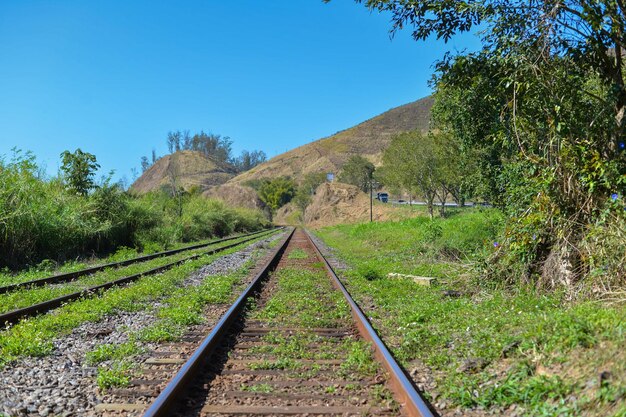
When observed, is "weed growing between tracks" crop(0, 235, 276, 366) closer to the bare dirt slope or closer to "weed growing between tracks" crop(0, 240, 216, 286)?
"weed growing between tracks" crop(0, 240, 216, 286)

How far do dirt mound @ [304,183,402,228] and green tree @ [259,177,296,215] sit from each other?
34.7 meters

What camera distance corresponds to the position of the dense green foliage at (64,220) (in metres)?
15.3

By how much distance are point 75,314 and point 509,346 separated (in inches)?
246

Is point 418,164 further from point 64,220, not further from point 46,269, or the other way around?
point 46,269

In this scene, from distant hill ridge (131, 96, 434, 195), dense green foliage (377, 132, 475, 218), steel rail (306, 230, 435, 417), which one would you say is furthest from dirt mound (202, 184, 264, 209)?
steel rail (306, 230, 435, 417)

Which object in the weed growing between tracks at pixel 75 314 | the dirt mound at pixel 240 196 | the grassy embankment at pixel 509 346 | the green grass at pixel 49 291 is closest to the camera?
the grassy embankment at pixel 509 346

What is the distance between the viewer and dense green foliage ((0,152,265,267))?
15.3 meters

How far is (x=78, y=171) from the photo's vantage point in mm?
22375

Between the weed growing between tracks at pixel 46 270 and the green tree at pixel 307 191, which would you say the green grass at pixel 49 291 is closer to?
the weed growing between tracks at pixel 46 270

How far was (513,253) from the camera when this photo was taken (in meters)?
7.64

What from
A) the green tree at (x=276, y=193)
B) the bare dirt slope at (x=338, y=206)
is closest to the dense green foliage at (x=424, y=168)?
the bare dirt slope at (x=338, y=206)

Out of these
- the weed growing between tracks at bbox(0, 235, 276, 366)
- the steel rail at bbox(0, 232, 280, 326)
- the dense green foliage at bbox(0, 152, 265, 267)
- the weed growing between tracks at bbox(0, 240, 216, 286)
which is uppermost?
the dense green foliage at bbox(0, 152, 265, 267)

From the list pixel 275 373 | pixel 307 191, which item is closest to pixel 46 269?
pixel 275 373

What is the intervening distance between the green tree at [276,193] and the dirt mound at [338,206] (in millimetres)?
34702
